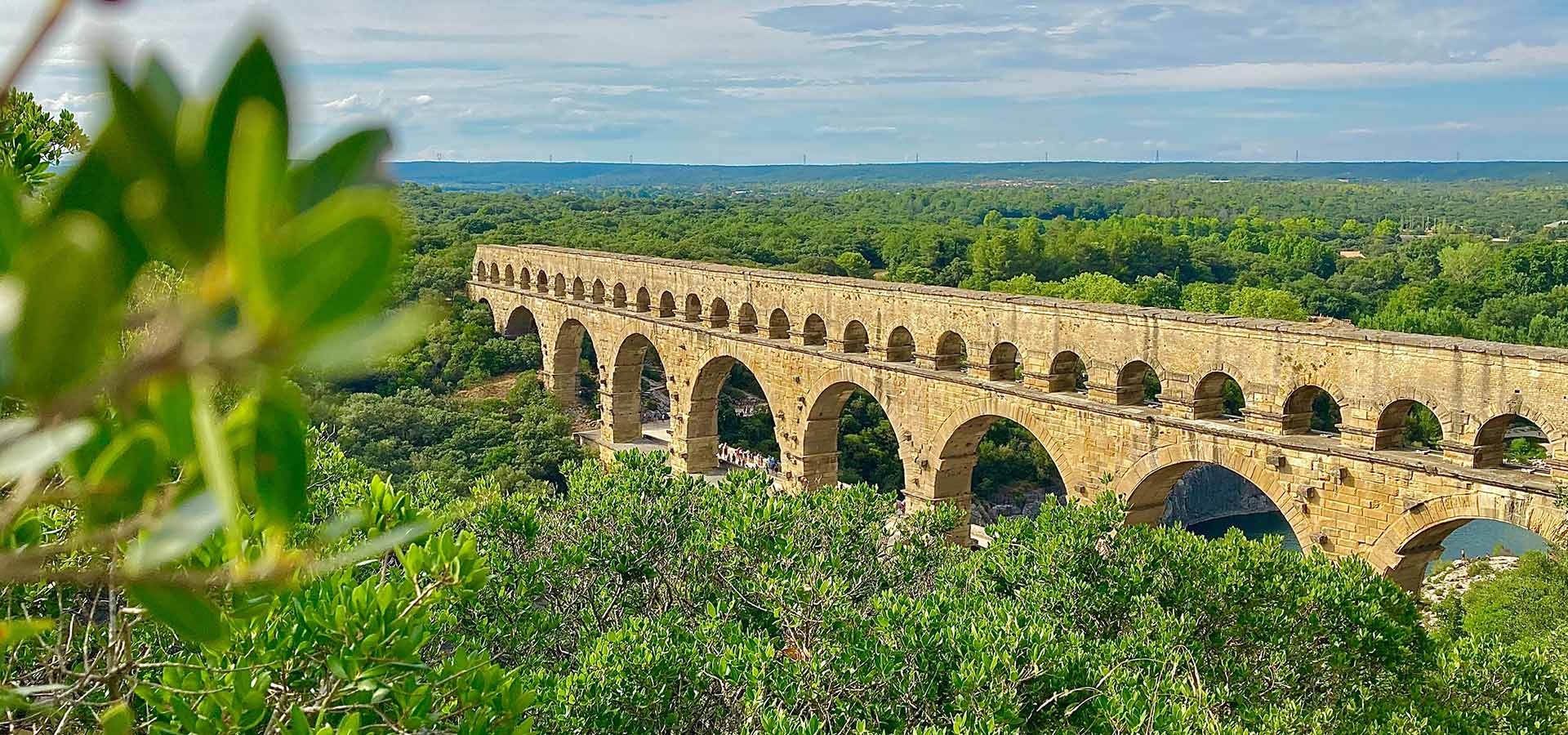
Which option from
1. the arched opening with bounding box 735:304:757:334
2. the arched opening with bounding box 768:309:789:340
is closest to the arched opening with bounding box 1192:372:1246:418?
the arched opening with bounding box 768:309:789:340

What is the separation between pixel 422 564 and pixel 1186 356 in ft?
35.6

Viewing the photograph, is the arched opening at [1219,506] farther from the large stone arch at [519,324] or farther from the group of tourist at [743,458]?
the large stone arch at [519,324]

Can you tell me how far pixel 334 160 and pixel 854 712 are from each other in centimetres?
559

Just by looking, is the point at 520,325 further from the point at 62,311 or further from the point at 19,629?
the point at 62,311

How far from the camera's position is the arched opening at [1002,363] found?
15094mm

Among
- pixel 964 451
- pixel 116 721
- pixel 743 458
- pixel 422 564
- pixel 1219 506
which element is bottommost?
pixel 1219 506

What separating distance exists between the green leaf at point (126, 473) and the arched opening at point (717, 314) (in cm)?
1944

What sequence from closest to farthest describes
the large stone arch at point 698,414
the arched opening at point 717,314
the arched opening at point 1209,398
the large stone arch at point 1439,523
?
the large stone arch at point 1439,523 → the arched opening at point 1209,398 → the arched opening at point 717,314 → the large stone arch at point 698,414

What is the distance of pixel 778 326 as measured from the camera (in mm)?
→ 19000

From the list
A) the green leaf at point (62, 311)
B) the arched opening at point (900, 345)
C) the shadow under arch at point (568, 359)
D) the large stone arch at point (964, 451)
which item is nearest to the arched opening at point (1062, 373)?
the large stone arch at point (964, 451)

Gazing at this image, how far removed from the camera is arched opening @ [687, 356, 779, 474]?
2106cm

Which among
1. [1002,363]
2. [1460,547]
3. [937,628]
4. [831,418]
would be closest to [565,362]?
[831,418]

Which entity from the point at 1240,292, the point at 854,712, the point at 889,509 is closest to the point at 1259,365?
the point at 889,509

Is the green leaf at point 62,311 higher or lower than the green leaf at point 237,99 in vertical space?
lower
